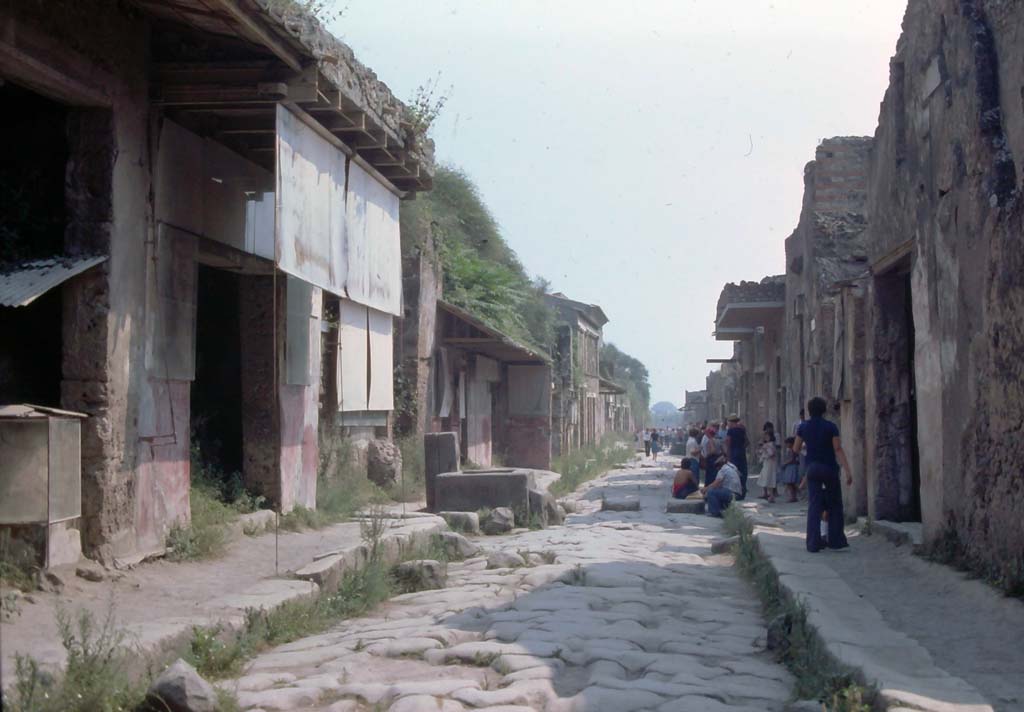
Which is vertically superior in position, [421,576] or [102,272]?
[102,272]

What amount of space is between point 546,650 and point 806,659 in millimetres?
1325

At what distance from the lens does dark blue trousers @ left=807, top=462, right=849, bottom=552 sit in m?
10.1

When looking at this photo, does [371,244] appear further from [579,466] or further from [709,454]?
[579,466]

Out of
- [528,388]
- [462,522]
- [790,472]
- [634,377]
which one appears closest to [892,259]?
[462,522]

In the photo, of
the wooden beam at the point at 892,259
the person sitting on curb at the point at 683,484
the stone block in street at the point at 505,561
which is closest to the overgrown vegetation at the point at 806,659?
the stone block in street at the point at 505,561

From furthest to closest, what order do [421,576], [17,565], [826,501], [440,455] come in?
[440,455]
[826,501]
[421,576]
[17,565]

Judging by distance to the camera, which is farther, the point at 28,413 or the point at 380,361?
the point at 380,361

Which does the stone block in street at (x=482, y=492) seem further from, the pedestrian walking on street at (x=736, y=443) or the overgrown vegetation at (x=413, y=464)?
the pedestrian walking on street at (x=736, y=443)

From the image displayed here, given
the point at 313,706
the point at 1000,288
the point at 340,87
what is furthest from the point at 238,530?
the point at 1000,288

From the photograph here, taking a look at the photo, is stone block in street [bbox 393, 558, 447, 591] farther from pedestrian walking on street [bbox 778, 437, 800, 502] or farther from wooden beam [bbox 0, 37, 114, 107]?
pedestrian walking on street [bbox 778, 437, 800, 502]

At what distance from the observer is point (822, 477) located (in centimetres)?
1014

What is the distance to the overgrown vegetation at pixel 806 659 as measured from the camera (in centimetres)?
449

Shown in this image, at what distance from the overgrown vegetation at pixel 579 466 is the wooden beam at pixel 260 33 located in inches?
529

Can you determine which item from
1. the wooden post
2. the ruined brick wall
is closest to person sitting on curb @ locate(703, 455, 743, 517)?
the wooden post
